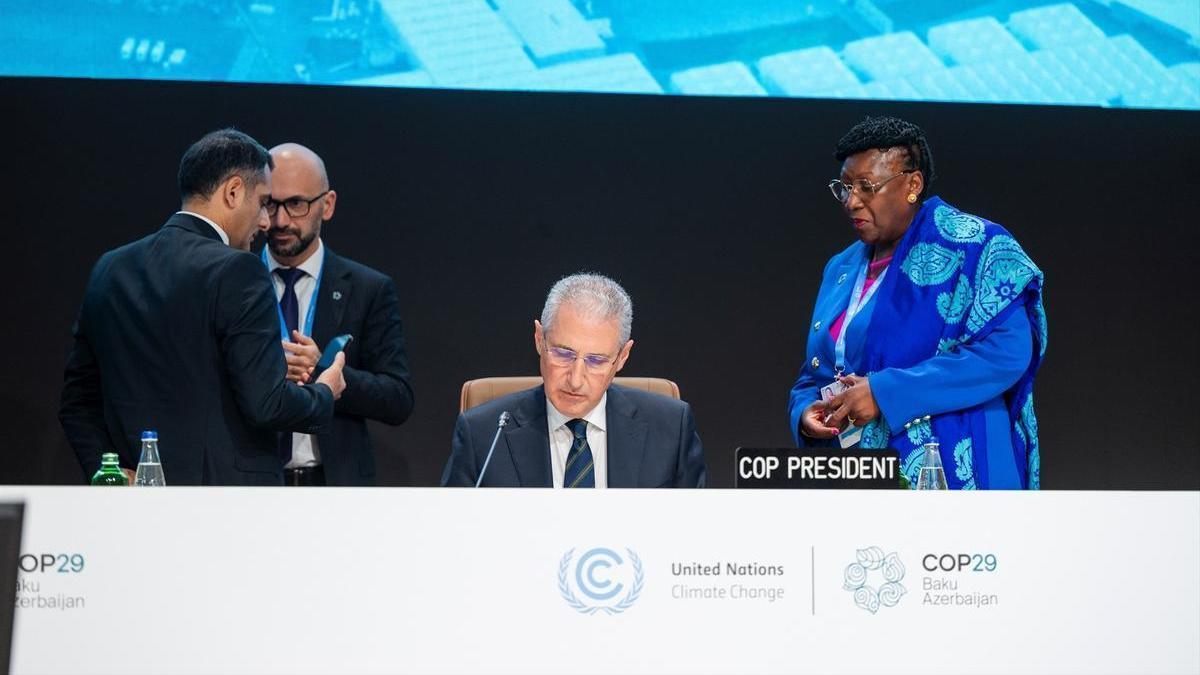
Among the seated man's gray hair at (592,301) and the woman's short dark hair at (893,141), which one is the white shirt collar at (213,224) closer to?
the seated man's gray hair at (592,301)

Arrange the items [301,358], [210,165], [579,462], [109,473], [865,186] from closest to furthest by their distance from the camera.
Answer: [109,473]
[579,462]
[210,165]
[865,186]
[301,358]

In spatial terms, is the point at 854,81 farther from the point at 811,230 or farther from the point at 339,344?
the point at 339,344

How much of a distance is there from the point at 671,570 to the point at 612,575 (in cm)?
8

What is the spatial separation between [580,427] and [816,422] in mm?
653

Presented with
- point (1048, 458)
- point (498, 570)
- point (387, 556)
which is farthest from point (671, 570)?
point (1048, 458)

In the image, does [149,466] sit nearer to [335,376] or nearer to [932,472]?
[335,376]

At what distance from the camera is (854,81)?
4.28 metres

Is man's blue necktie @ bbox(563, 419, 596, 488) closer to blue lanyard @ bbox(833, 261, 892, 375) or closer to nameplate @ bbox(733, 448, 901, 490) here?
nameplate @ bbox(733, 448, 901, 490)

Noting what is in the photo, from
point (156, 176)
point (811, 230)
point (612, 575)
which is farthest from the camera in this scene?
point (811, 230)

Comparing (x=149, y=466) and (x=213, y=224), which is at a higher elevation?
(x=213, y=224)

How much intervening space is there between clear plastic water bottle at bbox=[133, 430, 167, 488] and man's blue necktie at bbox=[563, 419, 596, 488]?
30.0 inches

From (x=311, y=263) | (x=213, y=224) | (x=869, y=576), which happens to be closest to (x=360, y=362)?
(x=311, y=263)

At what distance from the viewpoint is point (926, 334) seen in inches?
111

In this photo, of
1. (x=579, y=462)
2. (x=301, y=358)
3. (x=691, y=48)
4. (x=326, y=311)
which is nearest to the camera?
(x=579, y=462)
